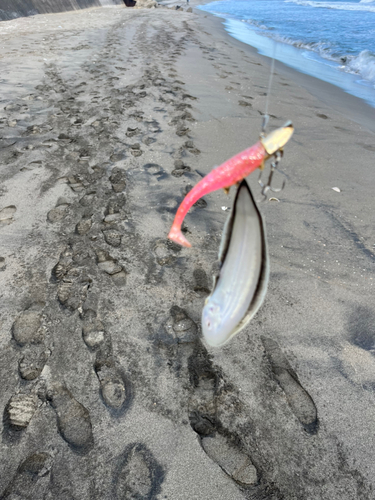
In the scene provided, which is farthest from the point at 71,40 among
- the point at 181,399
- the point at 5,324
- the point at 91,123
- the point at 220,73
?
the point at 181,399

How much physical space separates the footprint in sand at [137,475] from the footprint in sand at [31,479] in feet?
1.11

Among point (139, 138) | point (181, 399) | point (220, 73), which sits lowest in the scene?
point (181, 399)

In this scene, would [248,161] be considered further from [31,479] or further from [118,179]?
[118,179]

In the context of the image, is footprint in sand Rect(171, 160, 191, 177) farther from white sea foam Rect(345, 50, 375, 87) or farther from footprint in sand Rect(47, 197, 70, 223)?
white sea foam Rect(345, 50, 375, 87)

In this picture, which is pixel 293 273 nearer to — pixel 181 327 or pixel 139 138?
pixel 181 327

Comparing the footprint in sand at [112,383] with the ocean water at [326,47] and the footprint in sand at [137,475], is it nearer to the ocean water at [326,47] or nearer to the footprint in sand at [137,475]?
the footprint in sand at [137,475]

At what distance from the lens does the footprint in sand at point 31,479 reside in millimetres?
1429

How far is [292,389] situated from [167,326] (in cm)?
90

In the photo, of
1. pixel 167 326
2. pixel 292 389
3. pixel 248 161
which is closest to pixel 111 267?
pixel 167 326

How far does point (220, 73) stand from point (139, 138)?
4221mm

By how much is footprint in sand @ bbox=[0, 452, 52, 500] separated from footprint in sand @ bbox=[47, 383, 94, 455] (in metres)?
0.13

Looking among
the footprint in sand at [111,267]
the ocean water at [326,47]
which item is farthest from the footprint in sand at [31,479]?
the ocean water at [326,47]

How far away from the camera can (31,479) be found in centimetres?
147

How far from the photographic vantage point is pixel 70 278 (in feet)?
8.06
